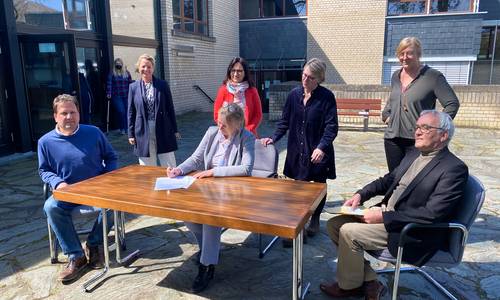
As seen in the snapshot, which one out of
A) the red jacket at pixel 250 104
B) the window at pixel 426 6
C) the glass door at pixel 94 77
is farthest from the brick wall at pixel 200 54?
the red jacket at pixel 250 104

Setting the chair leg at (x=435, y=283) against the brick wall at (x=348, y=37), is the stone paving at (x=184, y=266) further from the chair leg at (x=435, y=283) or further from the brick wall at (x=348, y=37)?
the brick wall at (x=348, y=37)

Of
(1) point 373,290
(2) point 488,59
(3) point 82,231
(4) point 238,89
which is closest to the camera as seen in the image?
(1) point 373,290

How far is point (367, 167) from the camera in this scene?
6.48 meters

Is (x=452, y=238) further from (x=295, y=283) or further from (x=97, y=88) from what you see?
(x=97, y=88)

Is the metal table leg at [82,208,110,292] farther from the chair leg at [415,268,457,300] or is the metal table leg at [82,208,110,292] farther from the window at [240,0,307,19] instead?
the window at [240,0,307,19]

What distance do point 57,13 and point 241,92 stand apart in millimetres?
6362

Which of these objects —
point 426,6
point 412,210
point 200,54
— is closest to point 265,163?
point 412,210

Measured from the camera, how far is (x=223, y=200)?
2496mm

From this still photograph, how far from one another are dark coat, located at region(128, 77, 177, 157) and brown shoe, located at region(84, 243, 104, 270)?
116 centimetres

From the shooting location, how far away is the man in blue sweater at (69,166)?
10.2 ft

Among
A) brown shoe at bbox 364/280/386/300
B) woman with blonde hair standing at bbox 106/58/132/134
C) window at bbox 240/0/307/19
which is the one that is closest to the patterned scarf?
brown shoe at bbox 364/280/386/300

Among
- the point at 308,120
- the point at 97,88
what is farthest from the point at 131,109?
the point at 97,88

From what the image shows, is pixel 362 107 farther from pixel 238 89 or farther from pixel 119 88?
pixel 238 89

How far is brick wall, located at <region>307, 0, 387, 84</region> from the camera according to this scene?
1552cm
